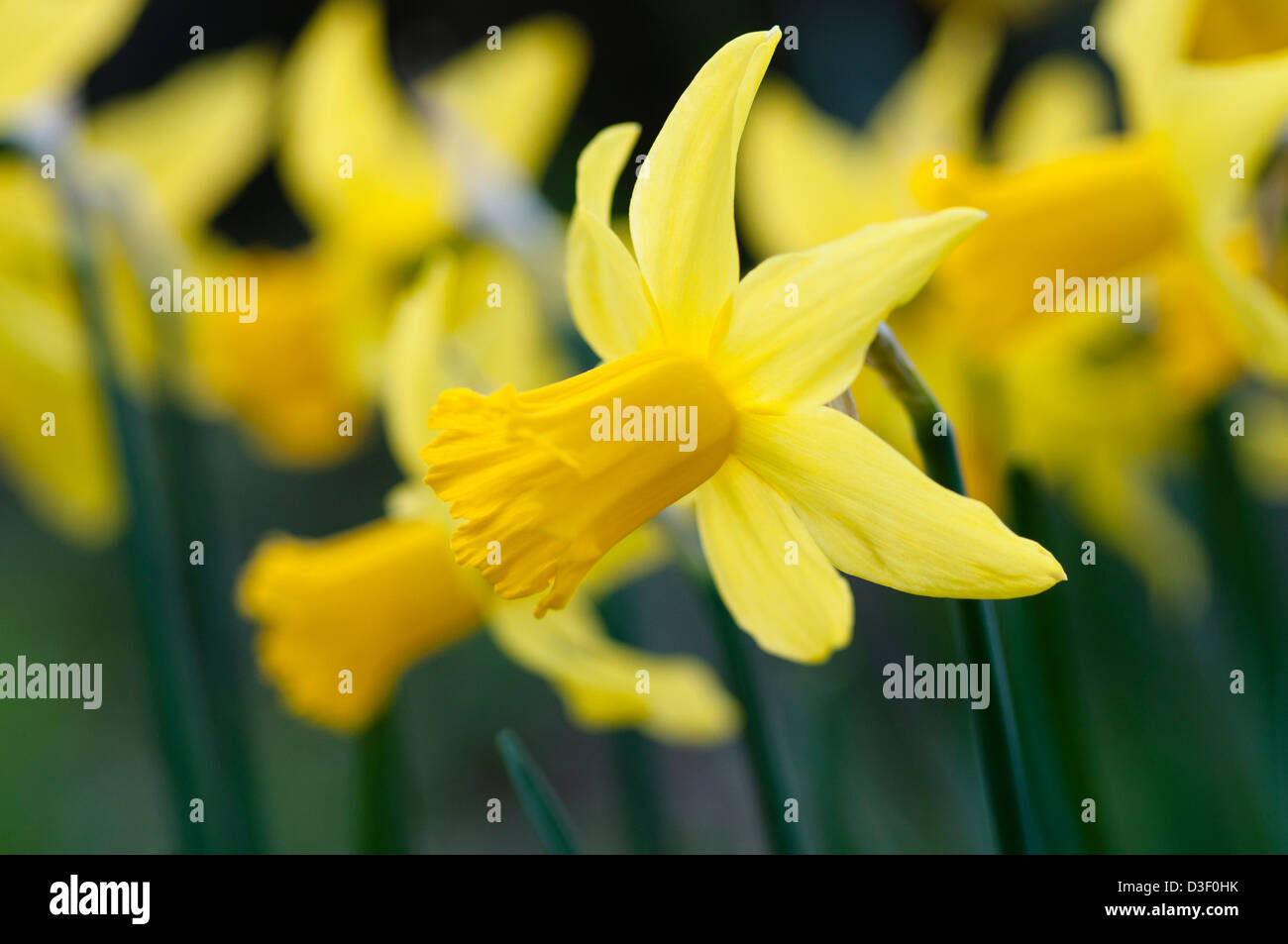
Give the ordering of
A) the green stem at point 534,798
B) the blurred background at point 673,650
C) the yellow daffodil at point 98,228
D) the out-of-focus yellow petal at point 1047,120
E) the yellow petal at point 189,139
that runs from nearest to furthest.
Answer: the green stem at point 534,798
the blurred background at point 673,650
the yellow daffodil at point 98,228
the out-of-focus yellow petal at point 1047,120
the yellow petal at point 189,139

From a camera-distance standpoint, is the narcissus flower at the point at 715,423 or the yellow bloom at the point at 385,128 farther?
the yellow bloom at the point at 385,128

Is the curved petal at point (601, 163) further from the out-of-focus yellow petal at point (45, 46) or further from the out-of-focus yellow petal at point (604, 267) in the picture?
the out-of-focus yellow petal at point (45, 46)

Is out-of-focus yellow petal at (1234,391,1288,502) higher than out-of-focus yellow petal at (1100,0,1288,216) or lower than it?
lower

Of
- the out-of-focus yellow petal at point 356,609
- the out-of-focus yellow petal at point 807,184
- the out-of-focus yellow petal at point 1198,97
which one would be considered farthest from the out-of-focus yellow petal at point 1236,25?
the out-of-focus yellow petal at point 356,609

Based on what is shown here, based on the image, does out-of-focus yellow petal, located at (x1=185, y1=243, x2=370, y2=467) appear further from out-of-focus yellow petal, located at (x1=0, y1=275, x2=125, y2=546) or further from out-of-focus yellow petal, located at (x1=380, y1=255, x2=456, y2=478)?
out-of-focus yellow petal, located at (x1=380, y1=255, x2=456, y2=478)

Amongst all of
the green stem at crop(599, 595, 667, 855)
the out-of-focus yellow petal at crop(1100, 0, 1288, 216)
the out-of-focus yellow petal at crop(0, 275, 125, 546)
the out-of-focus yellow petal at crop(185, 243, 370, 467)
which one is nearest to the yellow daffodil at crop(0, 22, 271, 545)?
the out-of-focus yellow petal at crop(0, 275, 125, 546)

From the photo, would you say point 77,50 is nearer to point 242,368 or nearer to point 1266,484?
point 242,368
